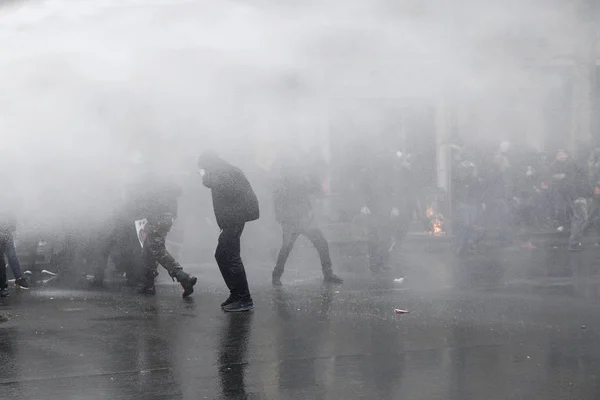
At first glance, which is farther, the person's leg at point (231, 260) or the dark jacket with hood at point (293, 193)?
the dark jacket with hood at point (293, 193)

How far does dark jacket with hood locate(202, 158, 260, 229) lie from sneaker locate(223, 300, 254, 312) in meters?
0.76

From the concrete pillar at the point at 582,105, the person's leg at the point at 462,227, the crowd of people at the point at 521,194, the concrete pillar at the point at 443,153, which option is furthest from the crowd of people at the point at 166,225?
the concrete pillar at the point at 443,153

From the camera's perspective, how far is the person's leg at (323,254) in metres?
11.5

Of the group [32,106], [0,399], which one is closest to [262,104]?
[32,106]

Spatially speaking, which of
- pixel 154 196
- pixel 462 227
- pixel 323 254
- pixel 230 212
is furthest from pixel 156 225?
pixel 462 227

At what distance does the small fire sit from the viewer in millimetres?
17516

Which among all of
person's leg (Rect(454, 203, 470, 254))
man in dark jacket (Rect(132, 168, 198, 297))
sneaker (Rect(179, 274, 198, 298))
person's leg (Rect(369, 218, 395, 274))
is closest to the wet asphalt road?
sneaker (Rect(179, 274, 198, 298))

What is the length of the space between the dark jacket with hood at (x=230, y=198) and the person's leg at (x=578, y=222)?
750 cm

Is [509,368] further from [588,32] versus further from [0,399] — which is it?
[588,32]

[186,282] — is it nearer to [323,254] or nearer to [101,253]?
[101,253]

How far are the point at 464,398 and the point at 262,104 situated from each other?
5.70 metres

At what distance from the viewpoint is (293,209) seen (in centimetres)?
1174

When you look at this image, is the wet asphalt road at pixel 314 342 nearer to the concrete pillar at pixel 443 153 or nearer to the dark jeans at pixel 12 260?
the dark jeans at pixel 12 260

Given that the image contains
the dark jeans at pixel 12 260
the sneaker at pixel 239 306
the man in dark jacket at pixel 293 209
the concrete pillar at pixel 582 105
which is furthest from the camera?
the concrete pillar at pixel 582 105
